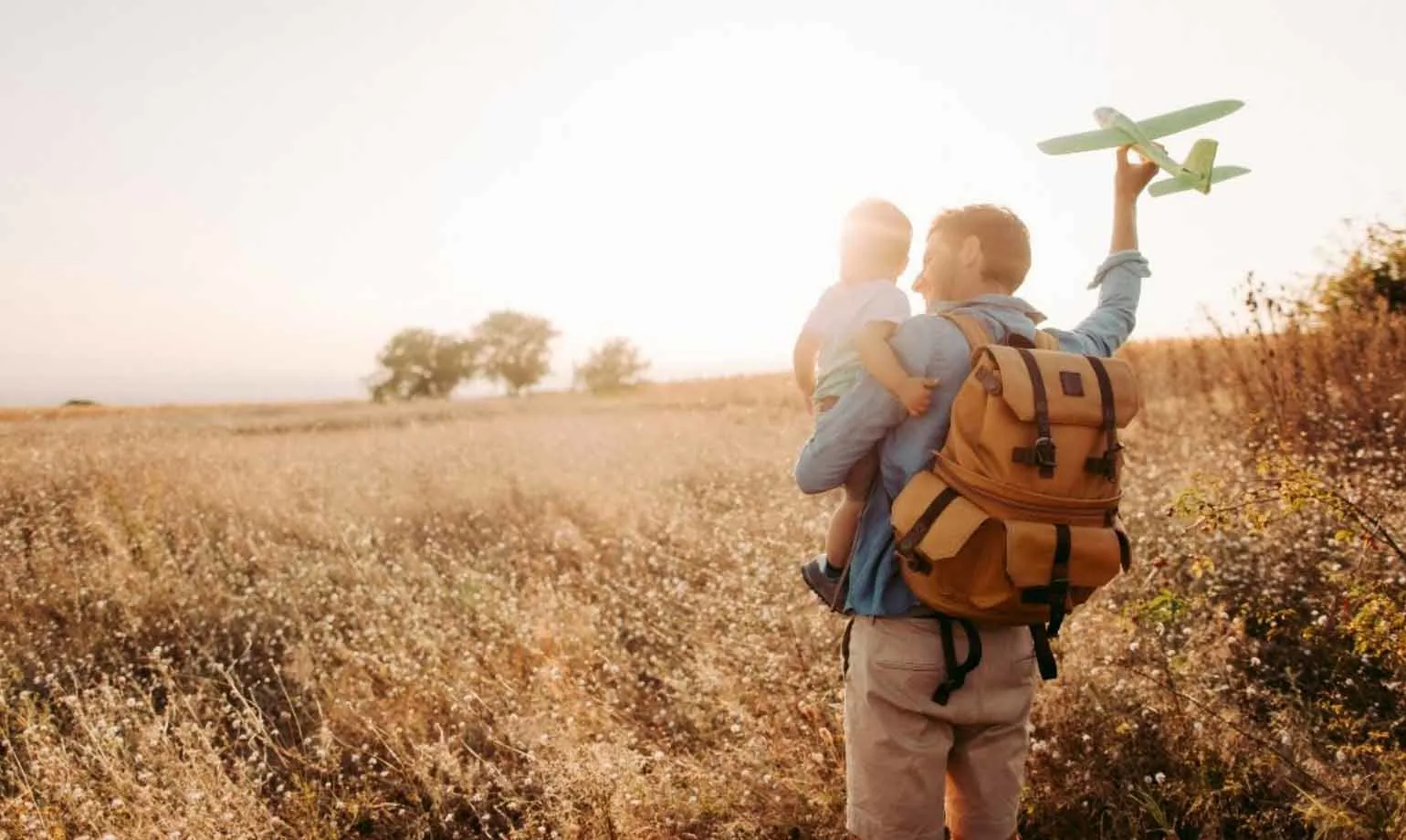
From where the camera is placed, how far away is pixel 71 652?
527 cm

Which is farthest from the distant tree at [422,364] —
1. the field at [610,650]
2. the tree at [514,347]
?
the field at [610,650]

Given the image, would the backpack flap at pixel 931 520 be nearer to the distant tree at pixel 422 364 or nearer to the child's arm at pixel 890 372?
the child's arm at pixel 890 372

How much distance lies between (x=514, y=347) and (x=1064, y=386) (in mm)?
64279

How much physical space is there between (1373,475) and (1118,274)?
442 centimetres

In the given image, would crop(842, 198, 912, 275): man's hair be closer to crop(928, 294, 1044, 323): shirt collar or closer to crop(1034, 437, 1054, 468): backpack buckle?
crop(928, 294, 1044, 323): shirt collar

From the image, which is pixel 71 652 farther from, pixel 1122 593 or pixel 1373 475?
pixel 1373 475

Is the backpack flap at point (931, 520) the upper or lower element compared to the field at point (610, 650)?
upper

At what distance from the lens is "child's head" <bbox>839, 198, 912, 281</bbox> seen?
3.41 m

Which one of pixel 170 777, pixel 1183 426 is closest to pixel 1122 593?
pixel 1183 426

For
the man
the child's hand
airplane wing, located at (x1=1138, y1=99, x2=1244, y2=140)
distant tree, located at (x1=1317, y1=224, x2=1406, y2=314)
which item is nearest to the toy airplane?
airplane wing, located at (x1=1138, y1=99, x2=1244, y2=140)

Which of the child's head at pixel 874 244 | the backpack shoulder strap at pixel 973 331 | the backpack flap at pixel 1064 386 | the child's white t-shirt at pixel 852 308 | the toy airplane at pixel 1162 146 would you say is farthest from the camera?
the child's head at pixel 874 244

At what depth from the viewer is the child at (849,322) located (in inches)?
96.0

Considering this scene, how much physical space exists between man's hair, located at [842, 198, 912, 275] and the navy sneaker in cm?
139

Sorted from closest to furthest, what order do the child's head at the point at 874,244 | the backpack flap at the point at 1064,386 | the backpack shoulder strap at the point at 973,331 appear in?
1. the backpack flap at the point at 1064,386
2. the backpack shoulder strap at the point at 973,331
3. the child's head at the point at 874,244
